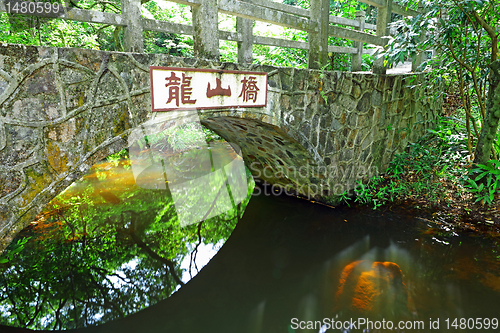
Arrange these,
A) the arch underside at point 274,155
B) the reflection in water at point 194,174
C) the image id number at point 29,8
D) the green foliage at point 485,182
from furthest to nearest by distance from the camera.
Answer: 1. the reflection in water at point 194,174
2. the green foliage at point 485,182
3. the arch underside at point 274,155
4. the image id number at point 29,8

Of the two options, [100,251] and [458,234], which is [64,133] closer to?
[100,251]

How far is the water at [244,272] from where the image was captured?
2766mm

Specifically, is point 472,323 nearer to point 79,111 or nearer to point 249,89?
point 249,89

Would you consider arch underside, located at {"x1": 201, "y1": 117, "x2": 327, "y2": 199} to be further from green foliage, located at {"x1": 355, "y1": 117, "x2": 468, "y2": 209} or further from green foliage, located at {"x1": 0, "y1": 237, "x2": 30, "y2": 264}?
green foliage, located at {"x1": 0, "y1": 237, "x2": 30, "y2": 264}

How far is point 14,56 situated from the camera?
70.6 inches

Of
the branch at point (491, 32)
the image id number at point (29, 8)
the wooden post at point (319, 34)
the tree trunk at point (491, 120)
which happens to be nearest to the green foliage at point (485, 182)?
the tree trunk at point (491, 120)

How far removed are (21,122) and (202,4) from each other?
1669 mm

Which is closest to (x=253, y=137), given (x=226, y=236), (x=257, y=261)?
(x=226, y=236)

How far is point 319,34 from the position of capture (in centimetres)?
386

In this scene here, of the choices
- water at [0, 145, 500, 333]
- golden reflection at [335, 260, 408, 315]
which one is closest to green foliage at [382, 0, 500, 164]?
water at [0, 145, 500, 333]

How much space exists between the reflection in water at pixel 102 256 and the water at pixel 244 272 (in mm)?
14

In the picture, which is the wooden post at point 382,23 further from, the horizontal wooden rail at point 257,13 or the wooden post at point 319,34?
the horizontal wooden rail at point 257,13

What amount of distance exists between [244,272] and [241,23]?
3086mm

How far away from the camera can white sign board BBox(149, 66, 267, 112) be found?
245cm
